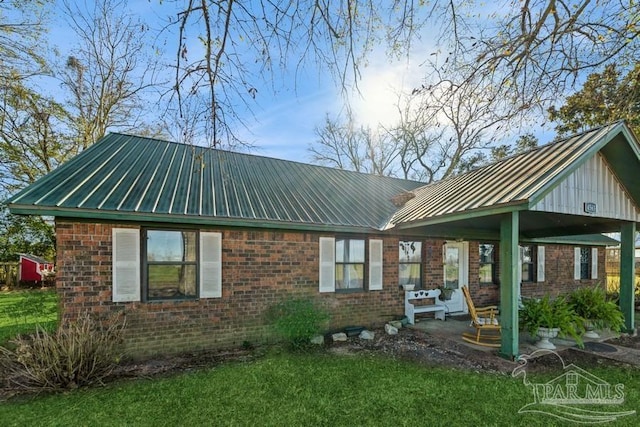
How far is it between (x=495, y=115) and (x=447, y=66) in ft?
4.76

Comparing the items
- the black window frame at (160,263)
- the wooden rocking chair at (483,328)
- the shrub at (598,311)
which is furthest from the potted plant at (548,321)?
the black window frame at (160,263)

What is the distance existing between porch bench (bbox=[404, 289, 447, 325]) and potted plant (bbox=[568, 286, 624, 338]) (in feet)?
10.1

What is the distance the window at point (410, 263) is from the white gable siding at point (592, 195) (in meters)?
4.06

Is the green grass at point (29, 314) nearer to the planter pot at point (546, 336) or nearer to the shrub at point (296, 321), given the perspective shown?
the shrub at point (296, 321)

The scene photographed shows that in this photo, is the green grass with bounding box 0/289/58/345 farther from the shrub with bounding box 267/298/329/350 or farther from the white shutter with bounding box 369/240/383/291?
the white shutter with bounding box 369/240/383/291

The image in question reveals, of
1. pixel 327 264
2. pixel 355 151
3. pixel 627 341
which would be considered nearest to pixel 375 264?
pixel 327 264

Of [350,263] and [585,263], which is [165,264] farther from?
[585,263]

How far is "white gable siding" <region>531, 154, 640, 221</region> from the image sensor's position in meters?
6.27

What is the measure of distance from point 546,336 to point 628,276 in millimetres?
3419

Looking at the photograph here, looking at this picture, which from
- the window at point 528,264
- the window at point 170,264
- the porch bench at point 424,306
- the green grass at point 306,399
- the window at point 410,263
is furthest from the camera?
the window at point 528,264

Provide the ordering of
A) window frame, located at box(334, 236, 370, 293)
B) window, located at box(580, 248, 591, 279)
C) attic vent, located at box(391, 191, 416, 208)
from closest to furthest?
window frame, located at box(334, 236, 370, 293) < attic vent, located at box(391, 191, 416, 208) < window, located at box(580, 248, 591, 279)

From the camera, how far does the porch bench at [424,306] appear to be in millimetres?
9125

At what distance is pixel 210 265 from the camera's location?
6.96 metres

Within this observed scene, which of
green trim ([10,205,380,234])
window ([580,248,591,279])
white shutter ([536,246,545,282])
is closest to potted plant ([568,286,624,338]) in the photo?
white shutter ([536,246,545,282])
